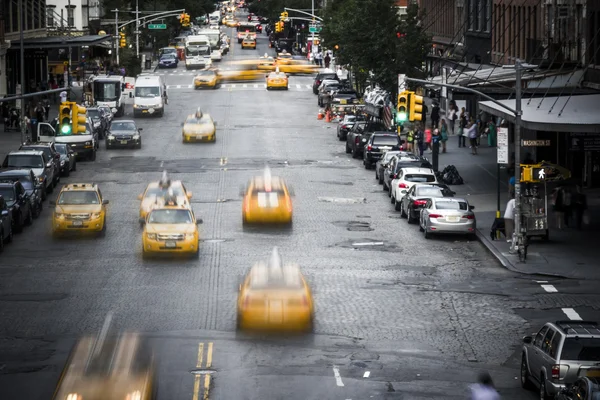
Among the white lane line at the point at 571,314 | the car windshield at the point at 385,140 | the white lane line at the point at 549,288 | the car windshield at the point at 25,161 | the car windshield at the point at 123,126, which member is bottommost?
the white lane line at the point at 571,314

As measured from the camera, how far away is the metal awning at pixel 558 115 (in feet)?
137

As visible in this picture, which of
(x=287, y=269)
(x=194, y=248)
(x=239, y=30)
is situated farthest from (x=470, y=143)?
(x=239, y=30)

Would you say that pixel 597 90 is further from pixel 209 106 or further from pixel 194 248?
pixel 209 106

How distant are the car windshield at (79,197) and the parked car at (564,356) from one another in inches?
888

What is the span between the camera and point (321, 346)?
26047 millimetres

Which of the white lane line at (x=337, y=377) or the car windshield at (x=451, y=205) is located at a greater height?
the car windshield at (x=451, y=205)

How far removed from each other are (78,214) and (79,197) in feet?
3.76

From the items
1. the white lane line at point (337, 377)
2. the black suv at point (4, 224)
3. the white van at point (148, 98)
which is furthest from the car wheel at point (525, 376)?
the white van at point (148, 98)

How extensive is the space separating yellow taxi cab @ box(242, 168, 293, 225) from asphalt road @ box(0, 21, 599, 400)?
606 millimetres

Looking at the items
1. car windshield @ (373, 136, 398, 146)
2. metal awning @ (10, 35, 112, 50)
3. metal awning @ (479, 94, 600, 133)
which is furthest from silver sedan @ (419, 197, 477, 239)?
metal awning @ (10, 35, 112, 50)

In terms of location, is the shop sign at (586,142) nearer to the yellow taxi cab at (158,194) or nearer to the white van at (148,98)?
the yellow taxi cab at (158,194)

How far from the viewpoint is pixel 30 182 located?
45656 millimetres

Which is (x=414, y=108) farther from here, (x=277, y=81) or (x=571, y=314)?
(x=277, y=81)

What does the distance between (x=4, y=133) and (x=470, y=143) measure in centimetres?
2683
